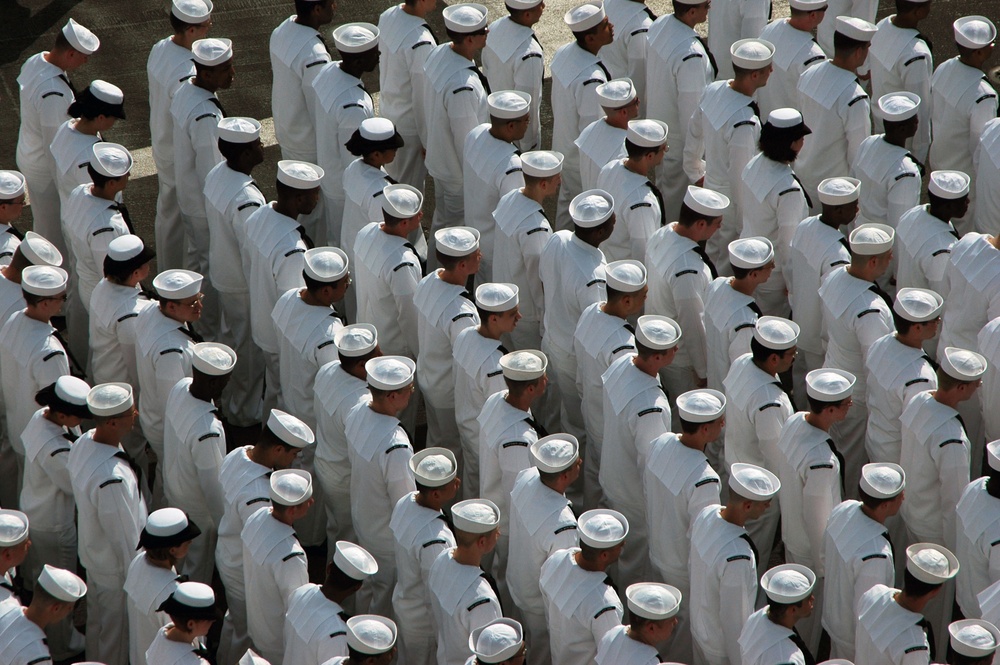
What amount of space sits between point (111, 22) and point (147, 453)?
14.2ft

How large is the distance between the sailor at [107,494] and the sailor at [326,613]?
39.0 inches

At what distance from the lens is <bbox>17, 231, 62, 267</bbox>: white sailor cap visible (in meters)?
7.62

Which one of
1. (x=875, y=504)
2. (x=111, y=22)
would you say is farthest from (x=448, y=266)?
(x=111, y=22)

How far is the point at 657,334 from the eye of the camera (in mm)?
6801

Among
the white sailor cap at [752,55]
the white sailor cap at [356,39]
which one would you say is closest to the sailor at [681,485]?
the white sailor cap at [752,55]

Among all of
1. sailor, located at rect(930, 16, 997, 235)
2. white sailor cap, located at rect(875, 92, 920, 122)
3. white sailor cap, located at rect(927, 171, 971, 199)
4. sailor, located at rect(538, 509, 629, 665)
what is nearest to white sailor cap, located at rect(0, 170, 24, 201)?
sailor, located at rect(538, 509, 629, 665)

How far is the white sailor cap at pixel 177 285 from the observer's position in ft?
23.9

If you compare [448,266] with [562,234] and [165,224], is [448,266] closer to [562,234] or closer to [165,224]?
[562,234]

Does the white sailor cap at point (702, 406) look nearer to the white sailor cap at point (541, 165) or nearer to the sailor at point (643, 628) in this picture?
the sailor at point (643, 628)

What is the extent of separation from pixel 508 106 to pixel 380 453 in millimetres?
2297

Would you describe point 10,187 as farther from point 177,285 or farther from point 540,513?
point 540,513

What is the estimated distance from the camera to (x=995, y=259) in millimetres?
7434

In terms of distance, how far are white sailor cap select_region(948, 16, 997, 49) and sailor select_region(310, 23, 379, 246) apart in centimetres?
330

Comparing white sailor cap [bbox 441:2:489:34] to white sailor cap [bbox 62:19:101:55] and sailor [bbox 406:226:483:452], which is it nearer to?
sailor [bbox 406:226:483:452]
